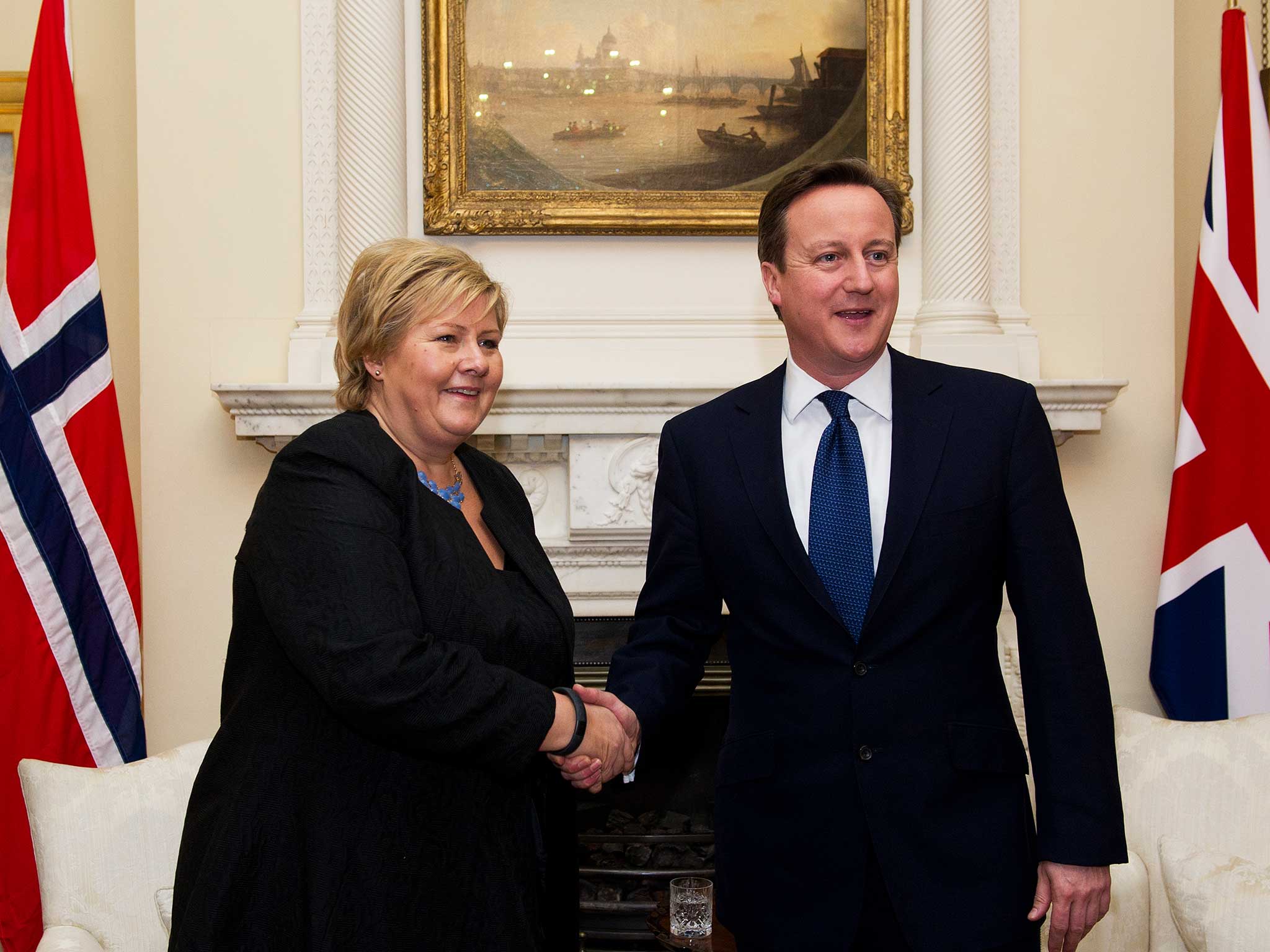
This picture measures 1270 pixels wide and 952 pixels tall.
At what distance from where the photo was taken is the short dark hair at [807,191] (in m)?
1.83

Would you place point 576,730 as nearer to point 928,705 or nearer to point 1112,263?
point 928,705

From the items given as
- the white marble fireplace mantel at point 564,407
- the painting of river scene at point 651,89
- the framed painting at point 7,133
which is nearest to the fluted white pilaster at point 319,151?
the white marble fireplace mantel at point 564,407

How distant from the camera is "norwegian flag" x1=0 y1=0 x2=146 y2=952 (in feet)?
10.6

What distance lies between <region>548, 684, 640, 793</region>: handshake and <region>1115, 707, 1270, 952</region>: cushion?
144cm

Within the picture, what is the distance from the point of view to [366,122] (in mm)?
3594

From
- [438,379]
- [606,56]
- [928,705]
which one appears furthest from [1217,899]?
[606,56]

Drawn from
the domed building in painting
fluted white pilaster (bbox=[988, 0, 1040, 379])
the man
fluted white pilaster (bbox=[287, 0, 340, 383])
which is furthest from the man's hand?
the domed building in painting

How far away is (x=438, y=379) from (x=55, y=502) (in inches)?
76.8

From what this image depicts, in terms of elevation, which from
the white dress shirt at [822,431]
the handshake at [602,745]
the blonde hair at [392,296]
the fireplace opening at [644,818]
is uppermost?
the blonde hair at [392,296]

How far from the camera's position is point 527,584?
1.97 m

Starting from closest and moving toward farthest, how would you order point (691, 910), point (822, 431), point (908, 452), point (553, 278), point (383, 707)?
point (383, 707) < point (908, 452) < point (822, 431) < point (691, 910) < point (553, 278)

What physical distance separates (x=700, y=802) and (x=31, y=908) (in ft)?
6.74

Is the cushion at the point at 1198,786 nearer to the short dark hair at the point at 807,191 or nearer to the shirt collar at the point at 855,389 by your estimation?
the shirt collar at the point at 855,389

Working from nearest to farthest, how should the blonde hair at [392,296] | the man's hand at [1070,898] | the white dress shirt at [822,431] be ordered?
the man's hand at [1070,898], the white dress shirt at [822,431], the blonde hair at [392,296]
